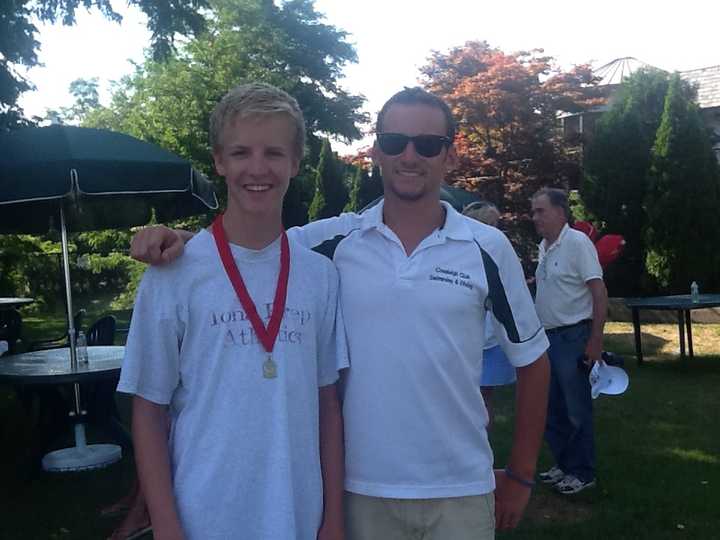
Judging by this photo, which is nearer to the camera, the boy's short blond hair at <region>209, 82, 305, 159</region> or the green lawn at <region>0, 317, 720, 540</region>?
the boy's short blond hair at <region>209, 82, 305, 159</region>

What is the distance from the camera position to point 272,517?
6.02 ft

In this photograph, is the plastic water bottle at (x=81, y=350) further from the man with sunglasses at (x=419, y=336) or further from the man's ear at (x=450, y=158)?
the man's ear at (x=450, y=158)

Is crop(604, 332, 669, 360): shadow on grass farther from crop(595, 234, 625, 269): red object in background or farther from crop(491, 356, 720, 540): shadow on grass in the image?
crop(595, 234, 625, 269): red object in background

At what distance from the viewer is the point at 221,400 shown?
184 centimetres

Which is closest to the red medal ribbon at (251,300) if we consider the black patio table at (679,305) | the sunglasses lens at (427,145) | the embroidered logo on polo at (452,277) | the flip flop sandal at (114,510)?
the embroidered logo on polo at (452,277)

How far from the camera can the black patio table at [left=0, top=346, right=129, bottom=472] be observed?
17.3 ft

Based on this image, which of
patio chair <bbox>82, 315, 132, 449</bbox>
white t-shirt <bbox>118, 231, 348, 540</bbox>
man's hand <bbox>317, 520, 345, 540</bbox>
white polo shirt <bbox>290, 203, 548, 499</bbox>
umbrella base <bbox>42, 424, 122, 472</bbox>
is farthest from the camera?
patio chair <bbox>82, 315, 132, 449</bbox>

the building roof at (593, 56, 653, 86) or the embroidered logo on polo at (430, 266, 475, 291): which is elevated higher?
the building roof at (593, 56, 653, 86)

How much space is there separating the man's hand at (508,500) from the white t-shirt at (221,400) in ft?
2.24

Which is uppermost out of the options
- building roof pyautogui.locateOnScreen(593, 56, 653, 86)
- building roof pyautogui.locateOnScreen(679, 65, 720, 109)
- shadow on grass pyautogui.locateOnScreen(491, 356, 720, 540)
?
building roof pyautogui.locateOnScreen(593, 56, 653, 86)

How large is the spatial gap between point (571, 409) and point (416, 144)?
136 inches

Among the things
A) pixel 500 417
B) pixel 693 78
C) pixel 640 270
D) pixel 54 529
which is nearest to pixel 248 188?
pixel 54 529

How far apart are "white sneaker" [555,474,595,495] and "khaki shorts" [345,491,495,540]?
3138mm

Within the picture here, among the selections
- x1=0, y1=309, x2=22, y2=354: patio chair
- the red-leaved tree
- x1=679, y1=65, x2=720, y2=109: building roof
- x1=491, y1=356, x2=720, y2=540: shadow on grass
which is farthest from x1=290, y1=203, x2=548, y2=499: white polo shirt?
x1=679, y1=65, x2=720, y2=109: building roof
